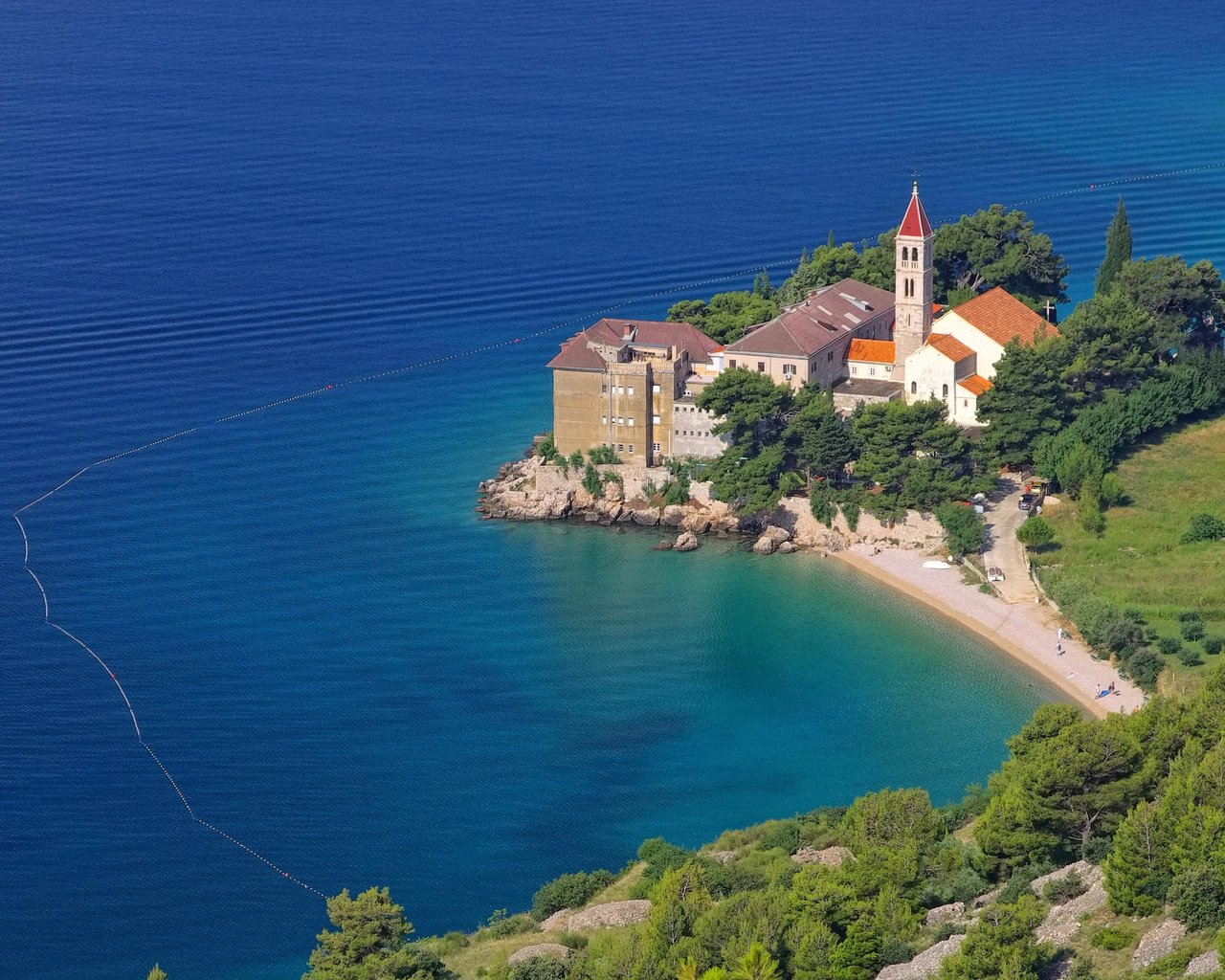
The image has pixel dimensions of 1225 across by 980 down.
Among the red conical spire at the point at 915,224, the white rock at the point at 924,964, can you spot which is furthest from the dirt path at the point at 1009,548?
the white rock at the point at 924,964

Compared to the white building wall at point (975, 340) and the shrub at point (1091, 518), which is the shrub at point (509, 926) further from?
the white building wall at point (975, 340)

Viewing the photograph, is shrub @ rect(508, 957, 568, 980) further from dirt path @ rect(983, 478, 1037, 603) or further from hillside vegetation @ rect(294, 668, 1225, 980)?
dirt path @ rect(983, 478, 1037, 603)

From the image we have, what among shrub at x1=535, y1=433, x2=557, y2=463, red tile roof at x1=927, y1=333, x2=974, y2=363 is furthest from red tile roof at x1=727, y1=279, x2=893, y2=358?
shrub at x1=535, y1=433, x2=557, y2=463

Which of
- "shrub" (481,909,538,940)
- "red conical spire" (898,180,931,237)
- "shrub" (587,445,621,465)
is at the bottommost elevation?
"shrub" (481,909,538,940)

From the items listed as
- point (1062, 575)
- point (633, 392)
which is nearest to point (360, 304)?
point (633, 392)

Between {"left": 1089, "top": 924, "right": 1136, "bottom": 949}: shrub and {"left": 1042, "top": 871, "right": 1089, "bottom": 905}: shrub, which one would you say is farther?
{"left": 1042, "top": 871, "right": 1089, "bottom": 905}: shrub

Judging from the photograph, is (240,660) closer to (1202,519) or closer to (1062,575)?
(1062,575)

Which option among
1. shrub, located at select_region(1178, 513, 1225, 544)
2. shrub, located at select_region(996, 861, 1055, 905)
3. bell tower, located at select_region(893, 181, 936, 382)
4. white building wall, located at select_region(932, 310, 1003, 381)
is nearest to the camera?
shrub, located at select_region(996, 861, 1055, 905)
